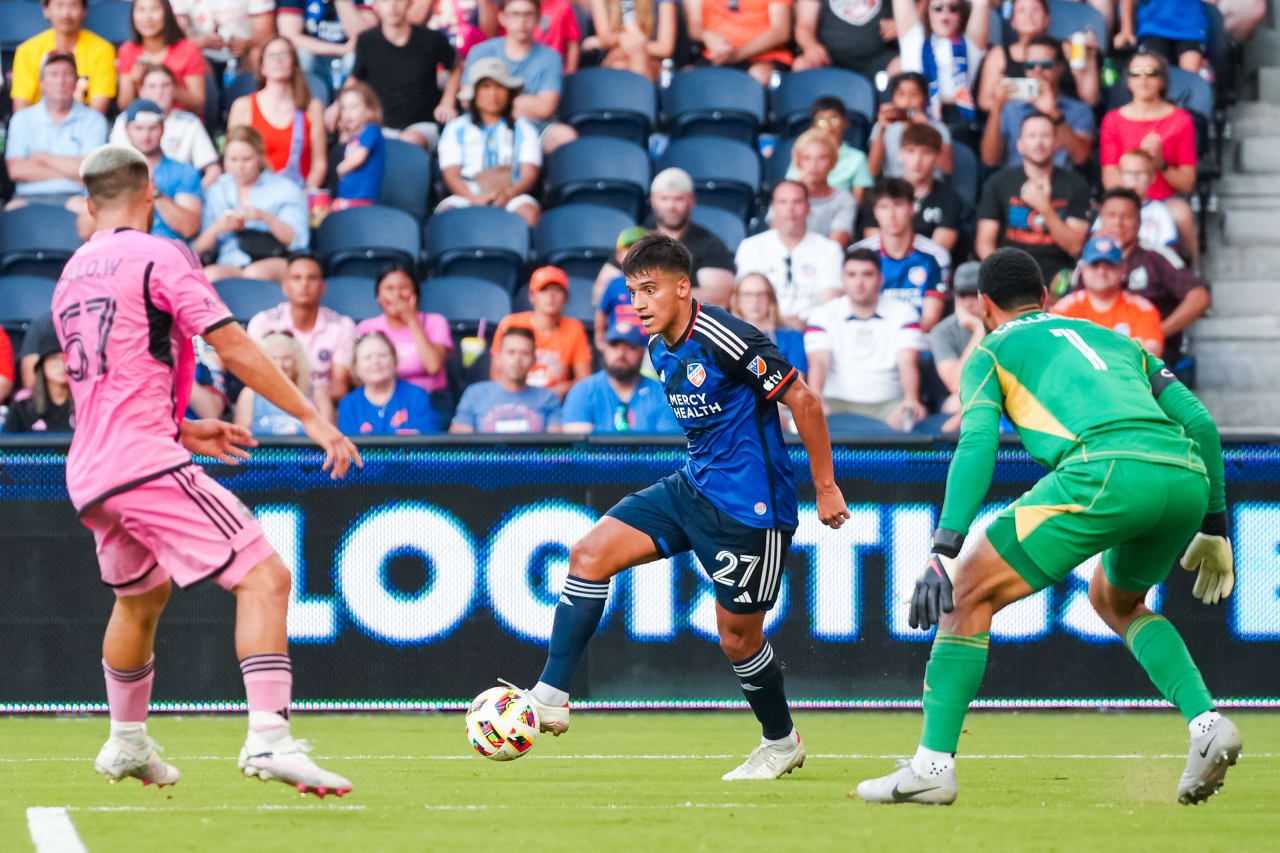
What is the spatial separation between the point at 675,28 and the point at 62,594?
7.45 m

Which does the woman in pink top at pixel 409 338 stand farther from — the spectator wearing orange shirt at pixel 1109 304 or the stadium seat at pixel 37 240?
the spectator wearing orange shirt at pixel 1109 304

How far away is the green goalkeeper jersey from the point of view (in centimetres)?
543

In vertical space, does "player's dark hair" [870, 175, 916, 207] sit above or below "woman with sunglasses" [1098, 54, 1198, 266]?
below

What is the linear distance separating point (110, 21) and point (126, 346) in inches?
381

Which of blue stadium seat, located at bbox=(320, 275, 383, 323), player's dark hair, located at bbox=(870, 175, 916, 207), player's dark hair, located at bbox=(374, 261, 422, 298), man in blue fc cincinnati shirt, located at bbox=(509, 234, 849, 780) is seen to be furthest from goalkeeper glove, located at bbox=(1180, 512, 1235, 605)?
blue stadium seat, located at bbox=(320, 275, 383, 323)

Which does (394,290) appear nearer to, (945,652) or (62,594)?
(62,594)

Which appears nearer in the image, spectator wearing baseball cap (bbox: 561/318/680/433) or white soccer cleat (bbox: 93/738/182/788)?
white soccer cleat (bbox: 93/738/182/788)

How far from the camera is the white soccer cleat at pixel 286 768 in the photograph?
5059 millimetres

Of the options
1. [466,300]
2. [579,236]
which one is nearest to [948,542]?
[466,300]

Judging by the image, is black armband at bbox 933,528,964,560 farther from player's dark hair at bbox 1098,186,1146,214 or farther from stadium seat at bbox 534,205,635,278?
stadium seat at bbox 534,205,635,278

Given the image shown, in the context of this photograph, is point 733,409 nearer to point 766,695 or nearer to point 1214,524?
point 766,695

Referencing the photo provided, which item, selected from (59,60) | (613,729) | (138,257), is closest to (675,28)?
(59,60)

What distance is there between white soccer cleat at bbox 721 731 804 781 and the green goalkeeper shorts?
5.07ft

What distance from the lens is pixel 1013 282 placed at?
5660mm
